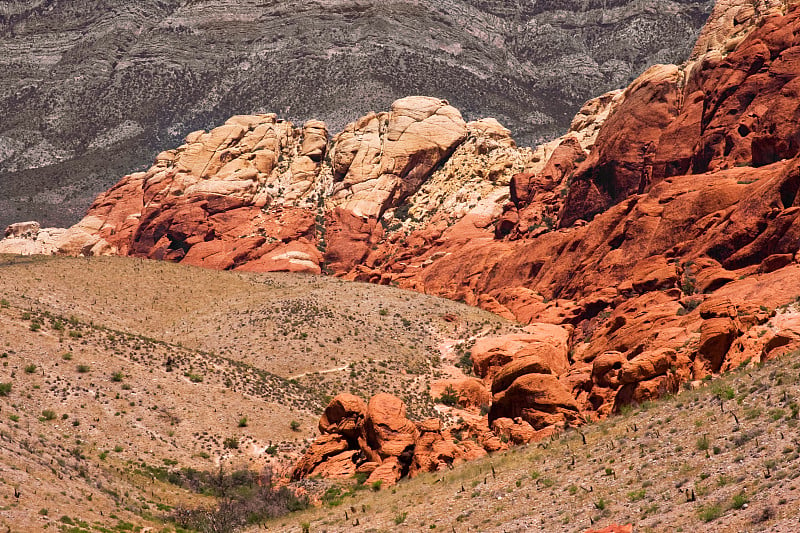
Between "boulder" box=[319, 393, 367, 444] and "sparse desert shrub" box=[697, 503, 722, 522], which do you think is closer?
"sparse desert shrub" box=[697, 503, 722, 522]

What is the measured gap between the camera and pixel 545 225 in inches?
3221

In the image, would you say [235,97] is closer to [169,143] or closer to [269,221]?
[169,143]

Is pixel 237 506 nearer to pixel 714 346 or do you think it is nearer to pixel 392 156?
pixel 714 346

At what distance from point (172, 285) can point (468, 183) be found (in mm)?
40756

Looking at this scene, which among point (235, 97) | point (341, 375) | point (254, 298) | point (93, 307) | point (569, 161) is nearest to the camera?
point (341, 375)

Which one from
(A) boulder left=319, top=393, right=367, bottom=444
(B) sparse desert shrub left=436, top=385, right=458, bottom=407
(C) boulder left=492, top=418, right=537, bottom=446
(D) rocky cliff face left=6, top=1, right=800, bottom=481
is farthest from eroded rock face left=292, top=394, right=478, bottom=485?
(B) sparse desert shrub left=436, top=385, right=458, bottom=407

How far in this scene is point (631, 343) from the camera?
42.8 m

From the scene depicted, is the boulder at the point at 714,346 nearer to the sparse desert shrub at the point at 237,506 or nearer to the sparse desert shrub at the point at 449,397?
the sparse desert shrub at the point at 237,506

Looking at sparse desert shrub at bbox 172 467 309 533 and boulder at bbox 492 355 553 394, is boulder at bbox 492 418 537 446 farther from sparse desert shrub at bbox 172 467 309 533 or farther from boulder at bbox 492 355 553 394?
sparse desert shrub at bbox 172 467 309 533

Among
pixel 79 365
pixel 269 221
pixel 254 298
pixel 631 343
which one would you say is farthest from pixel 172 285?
pixel 631 343

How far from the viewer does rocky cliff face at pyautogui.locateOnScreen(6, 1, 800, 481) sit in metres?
36.2

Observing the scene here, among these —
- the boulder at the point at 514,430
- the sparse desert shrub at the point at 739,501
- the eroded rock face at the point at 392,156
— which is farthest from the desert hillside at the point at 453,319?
the eroded rock face at the point at 392,156

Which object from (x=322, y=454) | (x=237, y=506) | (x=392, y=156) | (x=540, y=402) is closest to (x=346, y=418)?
(x=322, y=454)

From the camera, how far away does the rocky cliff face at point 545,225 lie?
1427 inches
